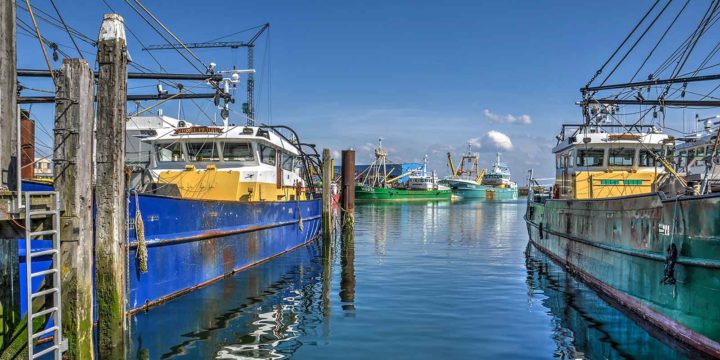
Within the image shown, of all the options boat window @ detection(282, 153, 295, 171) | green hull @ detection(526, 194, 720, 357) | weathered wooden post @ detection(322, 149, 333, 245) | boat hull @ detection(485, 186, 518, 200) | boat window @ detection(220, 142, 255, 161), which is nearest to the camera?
green hull @ detection(526, 194, 720, 357)

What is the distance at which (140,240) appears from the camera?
9094 millimetres

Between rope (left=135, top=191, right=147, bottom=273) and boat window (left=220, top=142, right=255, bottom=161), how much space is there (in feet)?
22.2

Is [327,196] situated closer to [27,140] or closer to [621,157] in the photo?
[621,157]

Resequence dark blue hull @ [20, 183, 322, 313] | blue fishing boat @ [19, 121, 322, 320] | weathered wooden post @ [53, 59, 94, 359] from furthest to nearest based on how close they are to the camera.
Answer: blue fishing boat @ [19, 121, 322, 320] → dark blue hull @ [20, 183, 322, 313] → weathered wooden post @ [53, 59, 94, 359]

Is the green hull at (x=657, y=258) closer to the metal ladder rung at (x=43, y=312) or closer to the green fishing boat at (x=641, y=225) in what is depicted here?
the green fishing boat at (x=641, y=225)

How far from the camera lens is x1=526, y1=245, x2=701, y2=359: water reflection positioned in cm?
798

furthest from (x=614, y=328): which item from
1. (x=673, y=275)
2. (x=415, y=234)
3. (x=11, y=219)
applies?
(x=415, y=234)

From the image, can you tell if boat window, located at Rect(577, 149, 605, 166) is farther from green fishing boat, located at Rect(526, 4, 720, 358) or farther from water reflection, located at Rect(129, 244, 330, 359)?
water reflection, located at Rect(129, 244, 330, 359)

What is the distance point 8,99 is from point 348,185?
19666 mm

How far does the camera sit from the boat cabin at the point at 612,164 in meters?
15.5

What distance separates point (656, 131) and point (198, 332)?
47.3 ft

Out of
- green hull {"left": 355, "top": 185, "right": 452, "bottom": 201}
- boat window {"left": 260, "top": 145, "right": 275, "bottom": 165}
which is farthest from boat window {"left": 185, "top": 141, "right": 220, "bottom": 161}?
green hull {"left": 355, "top": 185, "right": 452, "bottom": 201}

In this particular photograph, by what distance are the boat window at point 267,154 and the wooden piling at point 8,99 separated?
32.6 feet

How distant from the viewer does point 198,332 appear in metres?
8.78
